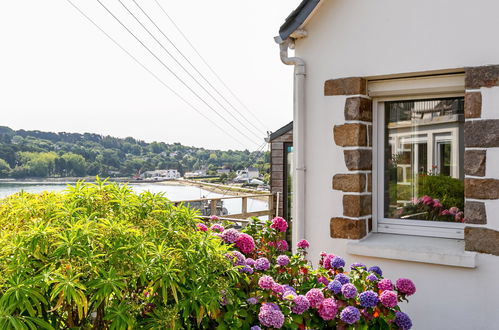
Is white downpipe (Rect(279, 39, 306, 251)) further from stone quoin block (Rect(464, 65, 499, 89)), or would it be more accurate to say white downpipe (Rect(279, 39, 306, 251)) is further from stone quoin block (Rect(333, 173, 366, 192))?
stone quoin block (Rect(464, 65, 499, 89))

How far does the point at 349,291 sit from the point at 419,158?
4.83 feet

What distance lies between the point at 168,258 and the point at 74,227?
1.17 feet

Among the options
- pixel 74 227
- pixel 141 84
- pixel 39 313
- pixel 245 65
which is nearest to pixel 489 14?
pixel 74 227

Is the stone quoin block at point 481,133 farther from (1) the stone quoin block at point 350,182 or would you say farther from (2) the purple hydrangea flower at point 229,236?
(2) the purple hydrangea flower at point 229,236

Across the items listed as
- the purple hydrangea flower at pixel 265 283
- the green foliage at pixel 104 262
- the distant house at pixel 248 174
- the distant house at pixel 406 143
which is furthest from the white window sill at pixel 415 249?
the distant house at pixel 248 174

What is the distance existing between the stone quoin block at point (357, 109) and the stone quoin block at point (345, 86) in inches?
1.9

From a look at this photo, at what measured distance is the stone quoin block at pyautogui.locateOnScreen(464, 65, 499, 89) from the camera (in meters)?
2.80

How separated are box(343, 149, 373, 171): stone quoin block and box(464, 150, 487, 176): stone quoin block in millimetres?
659

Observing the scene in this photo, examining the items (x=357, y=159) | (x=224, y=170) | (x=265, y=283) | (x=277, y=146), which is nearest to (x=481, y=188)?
(x=357, y=159)

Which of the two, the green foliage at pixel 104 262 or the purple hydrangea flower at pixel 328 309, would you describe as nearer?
the green foliage at pixel 104 262

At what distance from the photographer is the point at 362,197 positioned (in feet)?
10.7

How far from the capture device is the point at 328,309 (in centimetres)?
215

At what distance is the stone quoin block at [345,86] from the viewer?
3.24 meters

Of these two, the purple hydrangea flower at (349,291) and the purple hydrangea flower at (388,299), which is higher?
the purple hydrangea flower at (349,291)
